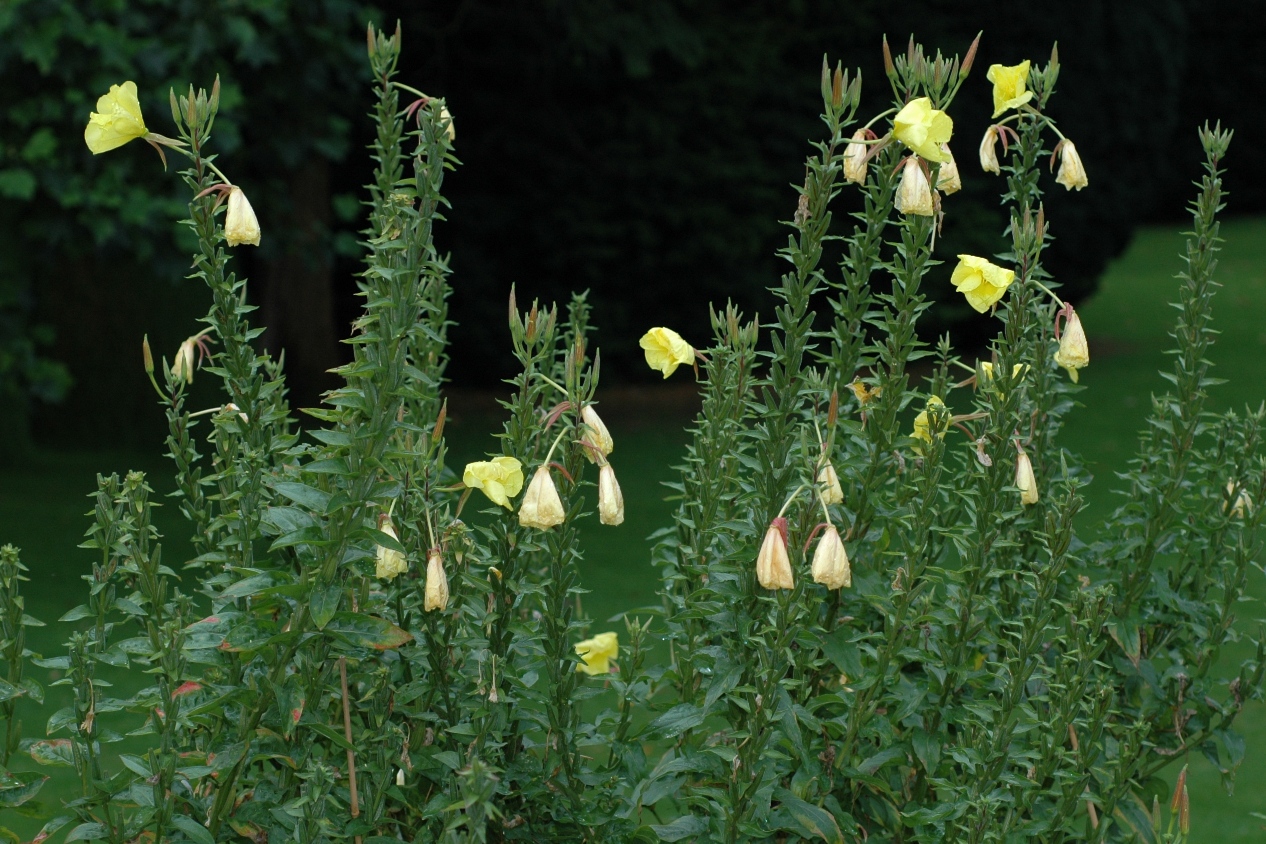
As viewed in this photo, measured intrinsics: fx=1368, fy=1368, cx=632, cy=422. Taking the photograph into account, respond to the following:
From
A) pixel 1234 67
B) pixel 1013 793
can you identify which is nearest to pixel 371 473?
pixel 1013 793

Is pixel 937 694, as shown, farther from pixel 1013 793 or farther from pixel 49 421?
Result: pixel 49 421

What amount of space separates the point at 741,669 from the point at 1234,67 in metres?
20.3

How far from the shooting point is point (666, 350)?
6.82 feet

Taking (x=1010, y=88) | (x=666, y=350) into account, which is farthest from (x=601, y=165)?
(x=666, y=350)

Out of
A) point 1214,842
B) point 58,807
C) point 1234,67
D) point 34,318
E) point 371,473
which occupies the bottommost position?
point 58,807

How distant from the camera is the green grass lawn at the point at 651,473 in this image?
4.93m

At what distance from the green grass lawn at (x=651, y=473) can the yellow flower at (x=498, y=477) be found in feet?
4.36

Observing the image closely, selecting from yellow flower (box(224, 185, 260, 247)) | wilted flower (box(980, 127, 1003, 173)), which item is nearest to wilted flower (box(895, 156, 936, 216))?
wilted flower (box(980, 127, 1003, 173))

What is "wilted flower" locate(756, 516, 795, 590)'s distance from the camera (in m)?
1.64

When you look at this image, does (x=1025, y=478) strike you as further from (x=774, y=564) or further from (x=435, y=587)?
(x=435, y=587)

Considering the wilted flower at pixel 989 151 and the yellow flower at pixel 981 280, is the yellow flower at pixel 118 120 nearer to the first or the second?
the yellow flower at pixel 981 280

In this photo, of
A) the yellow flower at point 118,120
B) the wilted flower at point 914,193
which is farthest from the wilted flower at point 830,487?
the yellow flower at point 118,120

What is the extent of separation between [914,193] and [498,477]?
26.8 inches

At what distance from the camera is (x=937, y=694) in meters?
2.08
